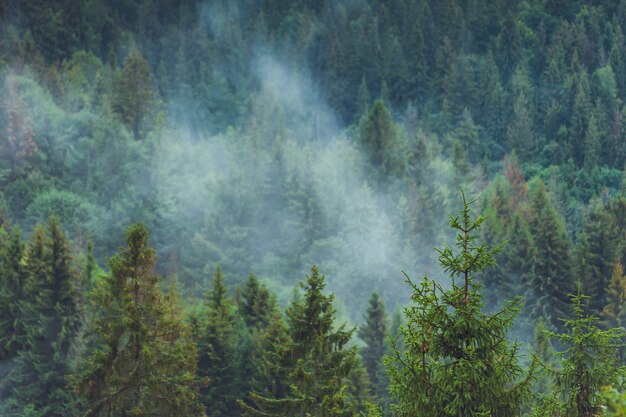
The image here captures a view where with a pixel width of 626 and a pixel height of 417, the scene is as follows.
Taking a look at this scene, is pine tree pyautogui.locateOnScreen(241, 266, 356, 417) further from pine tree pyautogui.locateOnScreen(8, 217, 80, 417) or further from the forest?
pine tree pyautogui.locateOnScreen(8, 217, 80, 417)

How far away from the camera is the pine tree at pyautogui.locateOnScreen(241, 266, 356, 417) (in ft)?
98.2

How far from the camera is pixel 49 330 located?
63.8 m

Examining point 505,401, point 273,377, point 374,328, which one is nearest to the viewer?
point 505,401

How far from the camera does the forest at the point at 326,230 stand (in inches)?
746

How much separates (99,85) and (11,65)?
517 inches

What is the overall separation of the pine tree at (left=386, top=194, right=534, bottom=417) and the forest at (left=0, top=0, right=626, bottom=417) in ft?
0.12

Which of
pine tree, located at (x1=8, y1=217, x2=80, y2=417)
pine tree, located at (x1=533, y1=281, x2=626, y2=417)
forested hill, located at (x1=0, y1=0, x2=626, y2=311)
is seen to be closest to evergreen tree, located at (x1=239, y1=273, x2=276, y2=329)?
pine tree, located at (x1=8, y1=217, x2=80, y2=417)

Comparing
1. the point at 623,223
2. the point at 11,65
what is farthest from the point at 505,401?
the point at 11,65

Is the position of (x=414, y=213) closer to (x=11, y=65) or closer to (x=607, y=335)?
(x=11, y=65)

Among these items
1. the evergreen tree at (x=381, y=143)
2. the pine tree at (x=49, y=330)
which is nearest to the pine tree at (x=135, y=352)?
the pine tree at (x=49, y=330)

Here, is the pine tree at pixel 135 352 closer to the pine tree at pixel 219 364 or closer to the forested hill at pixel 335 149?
the pine tree at pixel 219 364

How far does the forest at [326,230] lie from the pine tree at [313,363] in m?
0.07

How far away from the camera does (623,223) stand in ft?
334

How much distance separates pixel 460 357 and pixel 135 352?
58.4ft
